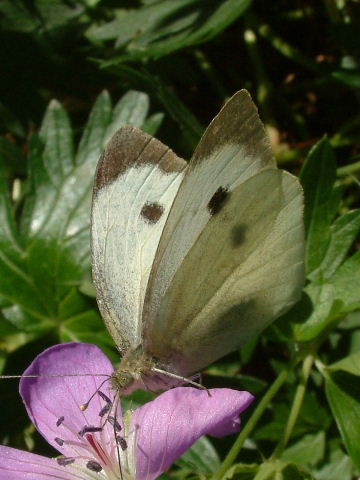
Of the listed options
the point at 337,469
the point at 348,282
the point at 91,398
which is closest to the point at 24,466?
the point at 91,398

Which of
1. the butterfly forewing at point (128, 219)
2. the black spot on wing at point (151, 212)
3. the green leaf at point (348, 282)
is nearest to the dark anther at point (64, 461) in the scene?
the butterfly forewing at point (128, 219)

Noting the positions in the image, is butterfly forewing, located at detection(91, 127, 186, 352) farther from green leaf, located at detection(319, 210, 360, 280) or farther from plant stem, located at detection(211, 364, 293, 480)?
green leaf, located at detection(319, 210, 360, 280)

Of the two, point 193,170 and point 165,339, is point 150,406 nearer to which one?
point 165,339

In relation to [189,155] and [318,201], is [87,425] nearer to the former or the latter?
[318,201]

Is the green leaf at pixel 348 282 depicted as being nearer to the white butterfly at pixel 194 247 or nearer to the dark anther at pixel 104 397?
the white butterfly at pixel 194 247

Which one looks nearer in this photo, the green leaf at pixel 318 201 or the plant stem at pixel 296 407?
the plant stem at pixel 296 407

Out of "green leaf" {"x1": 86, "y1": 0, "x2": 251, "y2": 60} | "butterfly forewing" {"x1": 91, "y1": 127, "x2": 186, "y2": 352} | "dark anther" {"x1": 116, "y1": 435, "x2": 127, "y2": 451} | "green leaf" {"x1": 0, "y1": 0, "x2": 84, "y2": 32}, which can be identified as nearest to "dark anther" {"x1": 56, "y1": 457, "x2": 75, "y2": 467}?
"dark anther" {"x1": 116, "y1": 435, "x2": 127, "y2": 451}

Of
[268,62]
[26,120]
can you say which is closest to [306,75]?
[268,62]
